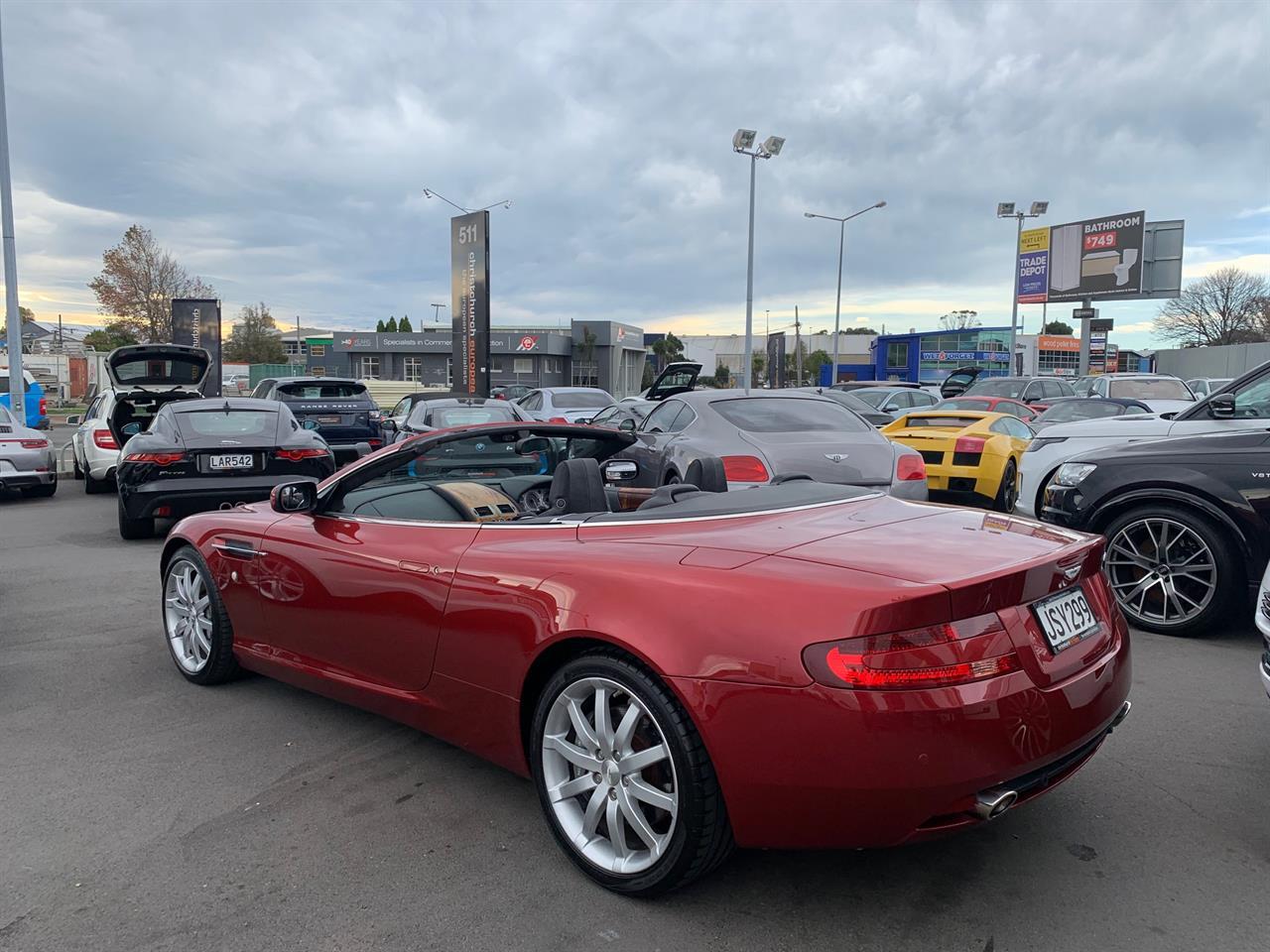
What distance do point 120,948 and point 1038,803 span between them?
9.52 feet

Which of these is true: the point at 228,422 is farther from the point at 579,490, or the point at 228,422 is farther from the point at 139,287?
the point at 139,287

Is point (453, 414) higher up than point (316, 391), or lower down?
lower down

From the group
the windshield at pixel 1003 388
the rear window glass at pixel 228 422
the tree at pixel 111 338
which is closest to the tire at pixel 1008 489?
the rear window glass at pixel 228 422

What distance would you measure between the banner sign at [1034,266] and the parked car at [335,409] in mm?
36633

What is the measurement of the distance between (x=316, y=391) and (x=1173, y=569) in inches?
518

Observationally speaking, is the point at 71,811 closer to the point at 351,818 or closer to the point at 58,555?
the point at 351,818

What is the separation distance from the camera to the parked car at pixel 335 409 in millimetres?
14453

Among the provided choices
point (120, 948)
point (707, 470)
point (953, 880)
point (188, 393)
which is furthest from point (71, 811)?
point (188, 393)

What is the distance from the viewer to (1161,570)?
5324mm

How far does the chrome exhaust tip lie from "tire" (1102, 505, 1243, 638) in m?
3.40

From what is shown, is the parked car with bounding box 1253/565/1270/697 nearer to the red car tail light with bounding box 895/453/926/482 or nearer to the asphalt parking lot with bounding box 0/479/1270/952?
the asphalt parking lot with bounding box 0/479/1270/952

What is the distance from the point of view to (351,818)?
3125 mm

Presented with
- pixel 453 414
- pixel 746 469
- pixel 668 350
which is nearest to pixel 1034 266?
pixel 453 414

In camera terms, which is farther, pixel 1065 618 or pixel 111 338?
pixel 111 338
